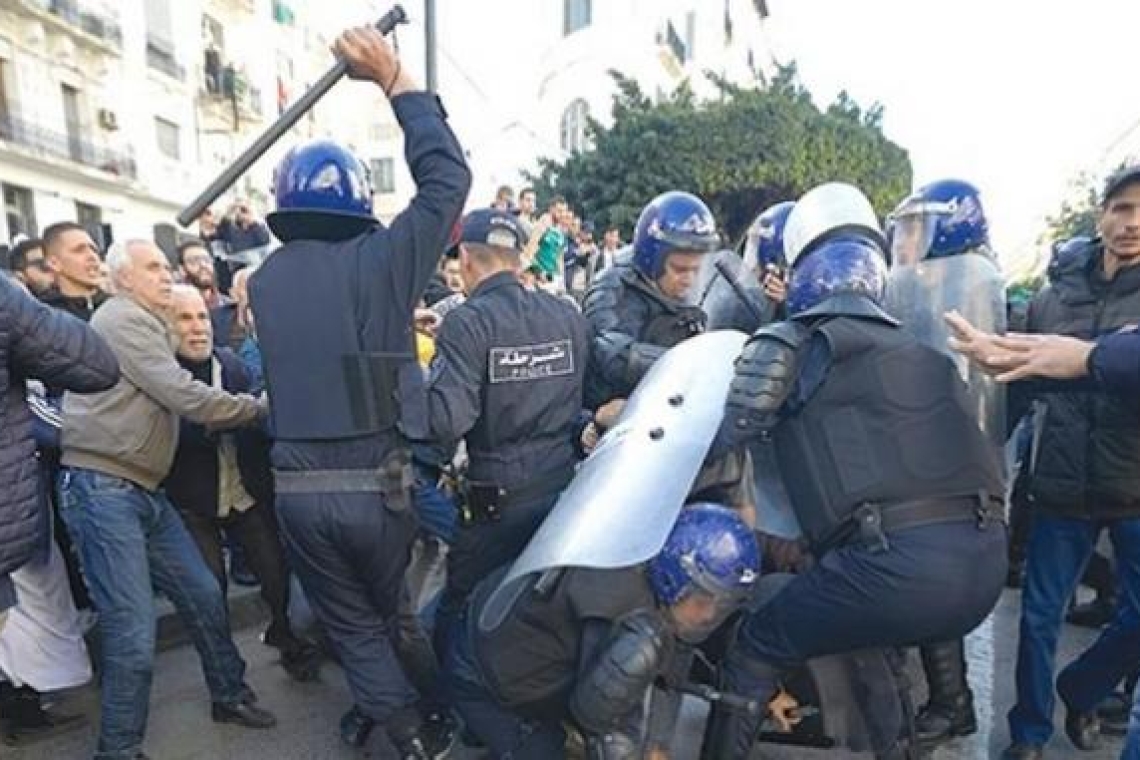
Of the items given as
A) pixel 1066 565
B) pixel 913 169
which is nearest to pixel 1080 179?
pixel 913 169

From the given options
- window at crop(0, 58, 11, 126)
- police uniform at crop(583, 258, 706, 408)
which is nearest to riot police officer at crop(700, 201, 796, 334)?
police uniform at crop(583, 258, 706, 408)

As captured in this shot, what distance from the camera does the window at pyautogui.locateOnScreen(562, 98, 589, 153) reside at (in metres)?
28.4

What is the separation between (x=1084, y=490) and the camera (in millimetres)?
2809

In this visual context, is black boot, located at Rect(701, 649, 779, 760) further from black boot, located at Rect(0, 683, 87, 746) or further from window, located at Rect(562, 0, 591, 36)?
window, located at Rect(562, 0, 591, 36)

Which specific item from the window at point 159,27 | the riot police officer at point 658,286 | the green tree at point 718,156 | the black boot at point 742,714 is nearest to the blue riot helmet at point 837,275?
the riot police officer at point 658,286

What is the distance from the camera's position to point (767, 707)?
2572 millimetres

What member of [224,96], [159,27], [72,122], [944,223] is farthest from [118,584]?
[224,96]

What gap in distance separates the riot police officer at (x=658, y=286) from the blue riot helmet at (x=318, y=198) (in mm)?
1085

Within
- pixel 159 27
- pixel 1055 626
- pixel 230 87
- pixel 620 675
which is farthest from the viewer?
pixel 230 87

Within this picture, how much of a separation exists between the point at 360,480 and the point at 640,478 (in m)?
0.91

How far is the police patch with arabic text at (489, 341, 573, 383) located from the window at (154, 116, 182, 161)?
31625mm

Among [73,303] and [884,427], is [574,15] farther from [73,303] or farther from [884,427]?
[884,427]

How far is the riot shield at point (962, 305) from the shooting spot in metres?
2.73

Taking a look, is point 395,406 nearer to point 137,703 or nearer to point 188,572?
point 188,572
